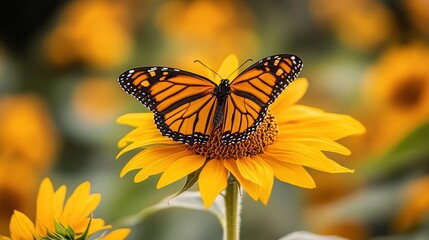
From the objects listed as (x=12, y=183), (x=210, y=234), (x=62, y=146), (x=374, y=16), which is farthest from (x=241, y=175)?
(x=374, y=16)

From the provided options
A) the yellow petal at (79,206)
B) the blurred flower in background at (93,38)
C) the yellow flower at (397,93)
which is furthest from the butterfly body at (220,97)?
the blurred flower in background at (93,38)

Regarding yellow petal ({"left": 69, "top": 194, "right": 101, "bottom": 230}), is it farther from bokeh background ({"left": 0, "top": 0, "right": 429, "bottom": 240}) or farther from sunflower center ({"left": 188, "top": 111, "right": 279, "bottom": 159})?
bokeh background ({"left": 0, "top": 0, "right": 429, "bottom": 240})

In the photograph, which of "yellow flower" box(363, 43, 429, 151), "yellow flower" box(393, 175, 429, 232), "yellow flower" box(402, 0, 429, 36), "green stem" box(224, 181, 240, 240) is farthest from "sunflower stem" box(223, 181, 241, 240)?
"yellow flower" box(402, 0, 429, 36)

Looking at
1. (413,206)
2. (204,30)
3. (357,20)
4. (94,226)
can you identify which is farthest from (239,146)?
(357,20)

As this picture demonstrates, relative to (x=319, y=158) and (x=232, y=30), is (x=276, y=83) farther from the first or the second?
(x=232, y=30)

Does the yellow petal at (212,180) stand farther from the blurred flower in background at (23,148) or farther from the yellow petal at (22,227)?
the blurred flower in background at (23,148)

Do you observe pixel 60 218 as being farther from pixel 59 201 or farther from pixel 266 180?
pixel 266 180

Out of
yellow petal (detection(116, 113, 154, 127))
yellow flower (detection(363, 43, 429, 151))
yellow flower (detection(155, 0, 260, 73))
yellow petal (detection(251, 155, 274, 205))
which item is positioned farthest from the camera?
yellow flower (detection(155, 0, 260, 73))

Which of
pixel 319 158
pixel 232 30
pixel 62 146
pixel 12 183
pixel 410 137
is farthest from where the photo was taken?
pixel 232 30
